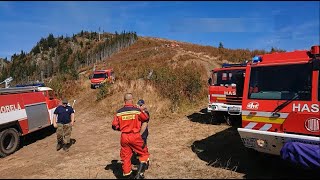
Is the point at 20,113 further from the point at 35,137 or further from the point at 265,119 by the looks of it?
the point at 265,119

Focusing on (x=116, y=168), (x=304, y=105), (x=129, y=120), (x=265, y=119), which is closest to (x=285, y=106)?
(x=304, y=105)

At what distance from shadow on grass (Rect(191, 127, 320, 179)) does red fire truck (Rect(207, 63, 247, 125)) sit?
7.55ft

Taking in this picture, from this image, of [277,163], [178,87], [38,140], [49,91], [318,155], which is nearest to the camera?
[318,155]

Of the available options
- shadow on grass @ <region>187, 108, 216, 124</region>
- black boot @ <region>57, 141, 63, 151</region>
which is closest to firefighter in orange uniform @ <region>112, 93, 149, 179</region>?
black boot @ <region>57, 141, 63, 151</region>

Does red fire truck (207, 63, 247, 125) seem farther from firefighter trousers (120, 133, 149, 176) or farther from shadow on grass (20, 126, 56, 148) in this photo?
firefighter trousers (120, 133, 149, 176)

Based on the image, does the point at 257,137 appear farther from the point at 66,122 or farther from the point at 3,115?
the point at 3,115

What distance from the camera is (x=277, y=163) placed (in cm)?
819

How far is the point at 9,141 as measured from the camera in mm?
11812

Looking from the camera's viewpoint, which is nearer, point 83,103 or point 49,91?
point 49,91

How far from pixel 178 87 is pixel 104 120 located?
491 cm

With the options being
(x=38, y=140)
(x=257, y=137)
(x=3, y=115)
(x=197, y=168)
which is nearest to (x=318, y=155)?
(x=257, y=137)

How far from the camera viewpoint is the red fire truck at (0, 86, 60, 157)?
452 inches

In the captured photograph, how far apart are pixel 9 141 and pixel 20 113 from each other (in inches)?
40.1

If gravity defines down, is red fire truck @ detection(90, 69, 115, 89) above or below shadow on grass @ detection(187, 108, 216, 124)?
above
